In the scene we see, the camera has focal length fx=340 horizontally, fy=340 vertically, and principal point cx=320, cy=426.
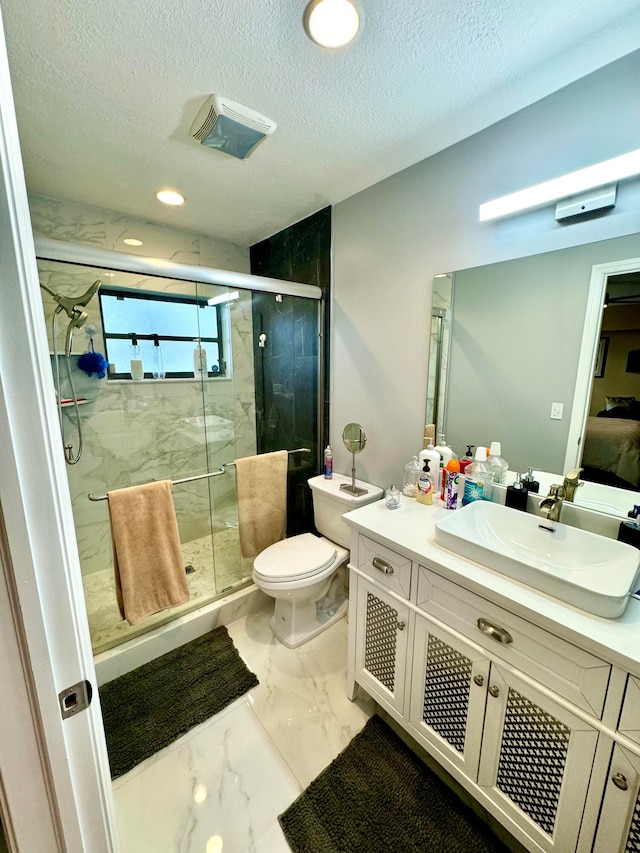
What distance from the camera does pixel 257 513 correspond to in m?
2.04

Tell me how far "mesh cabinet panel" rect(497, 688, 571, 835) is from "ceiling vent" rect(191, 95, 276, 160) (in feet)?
6.82

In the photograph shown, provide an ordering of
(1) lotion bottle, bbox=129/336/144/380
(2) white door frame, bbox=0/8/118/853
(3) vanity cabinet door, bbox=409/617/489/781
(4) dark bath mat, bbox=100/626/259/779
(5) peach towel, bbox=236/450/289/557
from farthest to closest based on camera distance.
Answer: (1) lotion bottle, bbox=129/336/144/380 → (5) peach towel, bbox=236/450/289/557 → (4) dark bath mat, bbox=100/626/259/779 → (3) vanity cabinet door, bbox=409/617/489/781 → (2) white door frame, bbox=0/8/118/853

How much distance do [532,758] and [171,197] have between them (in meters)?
2.77

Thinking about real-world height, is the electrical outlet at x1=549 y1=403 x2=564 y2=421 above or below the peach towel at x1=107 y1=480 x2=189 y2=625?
above

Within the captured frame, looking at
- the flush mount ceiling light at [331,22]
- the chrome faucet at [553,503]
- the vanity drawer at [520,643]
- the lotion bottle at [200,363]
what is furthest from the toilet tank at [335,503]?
the flush mount ceiling light at [331,22]

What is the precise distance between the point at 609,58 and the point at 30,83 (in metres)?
1.86

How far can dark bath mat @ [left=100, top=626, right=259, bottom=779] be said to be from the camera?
1.36 metres

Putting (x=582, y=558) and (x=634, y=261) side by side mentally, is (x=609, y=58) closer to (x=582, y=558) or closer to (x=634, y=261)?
(x=634, y=261)

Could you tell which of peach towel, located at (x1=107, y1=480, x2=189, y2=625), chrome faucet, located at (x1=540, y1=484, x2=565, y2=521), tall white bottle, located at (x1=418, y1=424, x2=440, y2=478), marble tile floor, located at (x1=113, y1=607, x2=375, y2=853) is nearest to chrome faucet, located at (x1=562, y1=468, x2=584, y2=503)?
chrome faucet, located at (x1=540, y1=484, x2=565, y2=521)

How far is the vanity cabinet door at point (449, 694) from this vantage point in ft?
3.37

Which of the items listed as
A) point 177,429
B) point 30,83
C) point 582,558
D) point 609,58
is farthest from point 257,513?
point 609,58

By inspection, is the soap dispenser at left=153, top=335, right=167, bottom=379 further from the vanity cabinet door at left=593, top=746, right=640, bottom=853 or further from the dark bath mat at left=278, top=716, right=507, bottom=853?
the vanity cabinet door at left=593, top=746, right=640, bottom=853

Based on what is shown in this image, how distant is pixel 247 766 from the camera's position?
4.19 ft

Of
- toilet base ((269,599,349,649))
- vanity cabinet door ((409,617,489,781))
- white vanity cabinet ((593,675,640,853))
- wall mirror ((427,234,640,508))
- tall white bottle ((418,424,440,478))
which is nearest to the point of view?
white vanity cabinet ((593,675,640,853))
